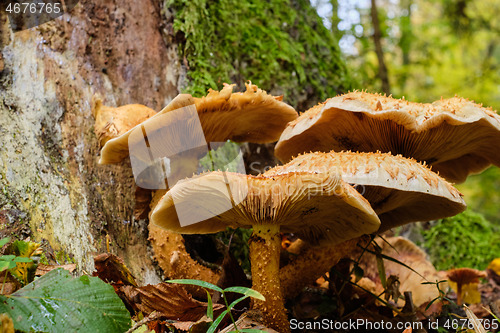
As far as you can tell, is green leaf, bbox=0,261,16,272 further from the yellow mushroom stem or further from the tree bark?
the tree bark

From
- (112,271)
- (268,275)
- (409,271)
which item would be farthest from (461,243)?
(112,271)

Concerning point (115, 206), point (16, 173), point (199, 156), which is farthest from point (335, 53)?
point (16, 173)

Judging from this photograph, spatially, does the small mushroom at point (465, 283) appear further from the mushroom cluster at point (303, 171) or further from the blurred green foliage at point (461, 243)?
the blurred green foliage at point (461, 243)

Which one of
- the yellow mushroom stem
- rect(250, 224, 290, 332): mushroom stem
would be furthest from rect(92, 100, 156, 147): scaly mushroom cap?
the yellow mushroom stem

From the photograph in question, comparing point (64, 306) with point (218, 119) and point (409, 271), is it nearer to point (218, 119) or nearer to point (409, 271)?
point (218, 119)

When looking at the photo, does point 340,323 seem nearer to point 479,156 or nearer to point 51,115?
point 479,156
